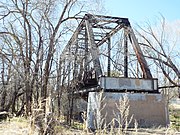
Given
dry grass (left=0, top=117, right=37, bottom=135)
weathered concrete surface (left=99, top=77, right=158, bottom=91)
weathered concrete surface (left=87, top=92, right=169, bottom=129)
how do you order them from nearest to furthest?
dry grass (left=0, top=117, right=37, bottom=135), weathered concrete surface (left=87, top=92, right=169, bottom=129), weathered concrete surface (left=99, top=77, right=158, bottom=91)

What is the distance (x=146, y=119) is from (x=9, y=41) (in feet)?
34.8

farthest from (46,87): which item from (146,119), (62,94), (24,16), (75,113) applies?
(146,119)

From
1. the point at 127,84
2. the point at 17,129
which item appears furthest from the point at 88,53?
the point at 17,129

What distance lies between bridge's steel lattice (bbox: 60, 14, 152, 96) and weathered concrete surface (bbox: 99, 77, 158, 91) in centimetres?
106

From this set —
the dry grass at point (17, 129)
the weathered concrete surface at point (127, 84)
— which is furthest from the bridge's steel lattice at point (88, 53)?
the dry grass at point (17, 129)

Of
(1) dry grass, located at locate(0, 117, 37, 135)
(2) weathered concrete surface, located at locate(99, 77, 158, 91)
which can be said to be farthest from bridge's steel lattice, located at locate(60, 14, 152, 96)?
(1) dry grass, located at locate(0, 117, 37, 135)

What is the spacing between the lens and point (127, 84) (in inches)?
587

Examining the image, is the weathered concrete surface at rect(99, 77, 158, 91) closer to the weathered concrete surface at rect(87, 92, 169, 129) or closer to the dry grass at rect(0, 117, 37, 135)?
the weathered concrete surface at rect(87, 92, 169, 129)

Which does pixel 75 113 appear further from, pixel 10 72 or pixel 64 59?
pixel 10 72

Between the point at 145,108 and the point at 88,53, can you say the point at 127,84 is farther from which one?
the point at 88,53

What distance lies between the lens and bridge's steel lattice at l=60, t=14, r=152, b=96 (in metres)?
17.3

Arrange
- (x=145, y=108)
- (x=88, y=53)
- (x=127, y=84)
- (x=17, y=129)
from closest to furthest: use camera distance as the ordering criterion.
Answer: (x=17, y=129) < (x=145, y=108) < (x=127, y=84) < (x=88, y=53)

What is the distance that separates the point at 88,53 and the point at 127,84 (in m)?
4.84

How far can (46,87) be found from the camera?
16.9 meters
